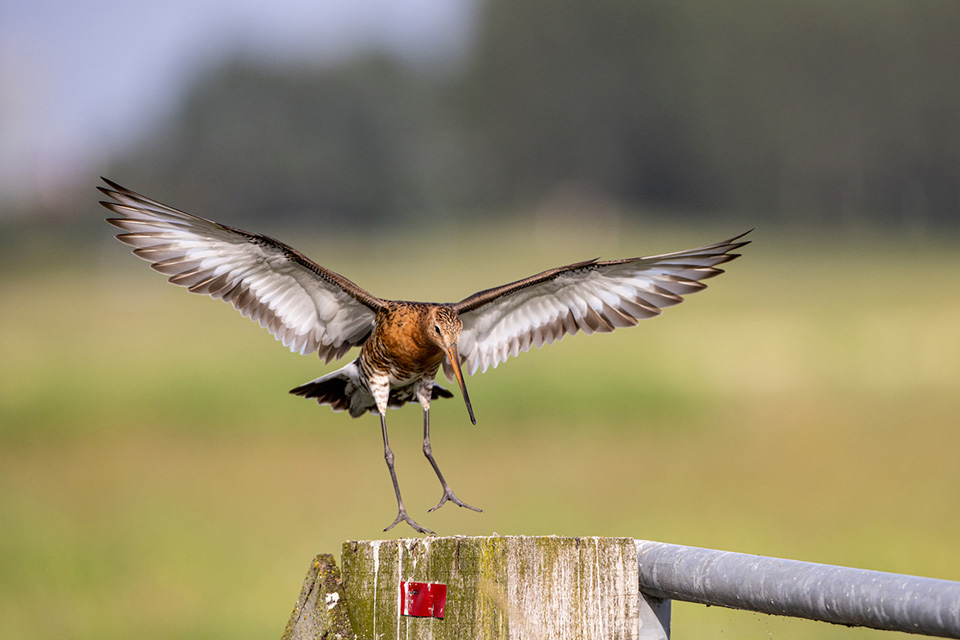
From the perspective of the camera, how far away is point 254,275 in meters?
6.30

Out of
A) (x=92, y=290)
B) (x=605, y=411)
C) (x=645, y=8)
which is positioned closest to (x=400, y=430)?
(x=605, y=411)

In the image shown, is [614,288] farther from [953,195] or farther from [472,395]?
[953,195]

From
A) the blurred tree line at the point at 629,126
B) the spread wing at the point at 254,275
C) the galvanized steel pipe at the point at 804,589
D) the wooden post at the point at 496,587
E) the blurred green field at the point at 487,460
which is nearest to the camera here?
the galvanized steel pipe at the point at 804,589

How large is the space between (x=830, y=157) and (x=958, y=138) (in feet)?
24.9

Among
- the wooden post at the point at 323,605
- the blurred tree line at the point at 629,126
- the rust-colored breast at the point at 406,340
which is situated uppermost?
the blurred tree line at the point at 629,126

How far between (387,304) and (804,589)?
4366 mm

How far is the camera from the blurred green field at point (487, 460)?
9.87 meters

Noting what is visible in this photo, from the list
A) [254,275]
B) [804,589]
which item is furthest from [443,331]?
[804,589]

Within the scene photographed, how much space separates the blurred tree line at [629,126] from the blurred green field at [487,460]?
Result: 41482 mm

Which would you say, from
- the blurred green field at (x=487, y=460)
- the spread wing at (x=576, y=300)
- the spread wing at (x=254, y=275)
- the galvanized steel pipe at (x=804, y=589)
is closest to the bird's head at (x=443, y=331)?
the spread wing at (x=576, y=300)

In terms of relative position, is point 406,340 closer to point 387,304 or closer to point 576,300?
point 387,304

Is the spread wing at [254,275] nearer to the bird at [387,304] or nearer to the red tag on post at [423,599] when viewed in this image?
the bird at [387,304]

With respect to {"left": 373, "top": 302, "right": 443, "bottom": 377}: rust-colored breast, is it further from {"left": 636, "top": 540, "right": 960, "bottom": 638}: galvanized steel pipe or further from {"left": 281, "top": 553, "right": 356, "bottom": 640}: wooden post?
{"left": 636, "top": 540, "right": 960, "bottom": 638}: galvanized steel pipe

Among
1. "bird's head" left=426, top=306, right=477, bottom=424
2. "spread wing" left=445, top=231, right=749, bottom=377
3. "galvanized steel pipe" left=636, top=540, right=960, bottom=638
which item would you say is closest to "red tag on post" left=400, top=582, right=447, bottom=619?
"galvanized steel pipe" left=636, top=540, right=960, bottom=638
